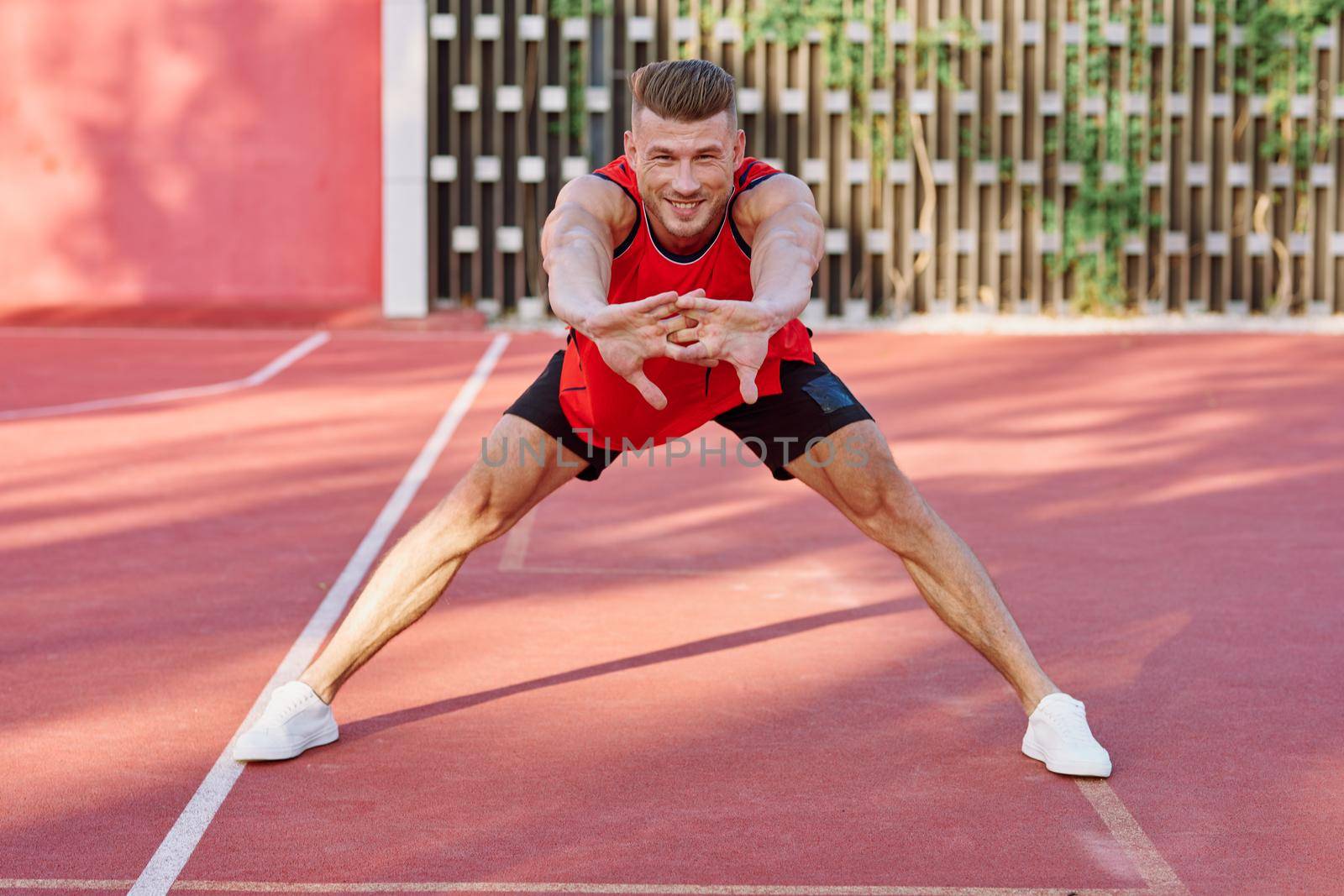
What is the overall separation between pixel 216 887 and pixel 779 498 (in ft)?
15.4

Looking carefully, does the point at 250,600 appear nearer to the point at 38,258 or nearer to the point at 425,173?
the point at 425,173

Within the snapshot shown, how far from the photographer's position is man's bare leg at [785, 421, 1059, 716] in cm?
405

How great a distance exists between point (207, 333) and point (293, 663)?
10.1m

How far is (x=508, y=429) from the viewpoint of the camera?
4094 millimetres

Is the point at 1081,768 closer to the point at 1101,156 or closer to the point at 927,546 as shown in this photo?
the point at 927,546

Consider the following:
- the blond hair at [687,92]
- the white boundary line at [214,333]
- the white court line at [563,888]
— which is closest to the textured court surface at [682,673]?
the white court line at [563,888]

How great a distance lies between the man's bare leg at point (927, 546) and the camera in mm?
4051

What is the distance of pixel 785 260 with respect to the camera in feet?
12.2

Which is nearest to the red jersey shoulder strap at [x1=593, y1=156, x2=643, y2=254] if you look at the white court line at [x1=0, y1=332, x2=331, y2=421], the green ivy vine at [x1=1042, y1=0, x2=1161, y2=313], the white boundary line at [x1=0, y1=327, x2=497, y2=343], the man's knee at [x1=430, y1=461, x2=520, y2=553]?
the man's knee at [x1=430, y1=461, x2=520, y2=553]

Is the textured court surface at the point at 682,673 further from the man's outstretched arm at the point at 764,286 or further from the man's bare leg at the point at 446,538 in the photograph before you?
the man's outstretched arm at the point at 764,286

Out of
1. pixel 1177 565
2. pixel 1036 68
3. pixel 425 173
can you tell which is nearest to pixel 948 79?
pixel 1036 68

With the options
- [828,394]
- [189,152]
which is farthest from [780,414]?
[189,152]

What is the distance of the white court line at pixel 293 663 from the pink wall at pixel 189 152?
237 inches

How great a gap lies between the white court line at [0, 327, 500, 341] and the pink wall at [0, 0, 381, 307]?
59 centimetres
